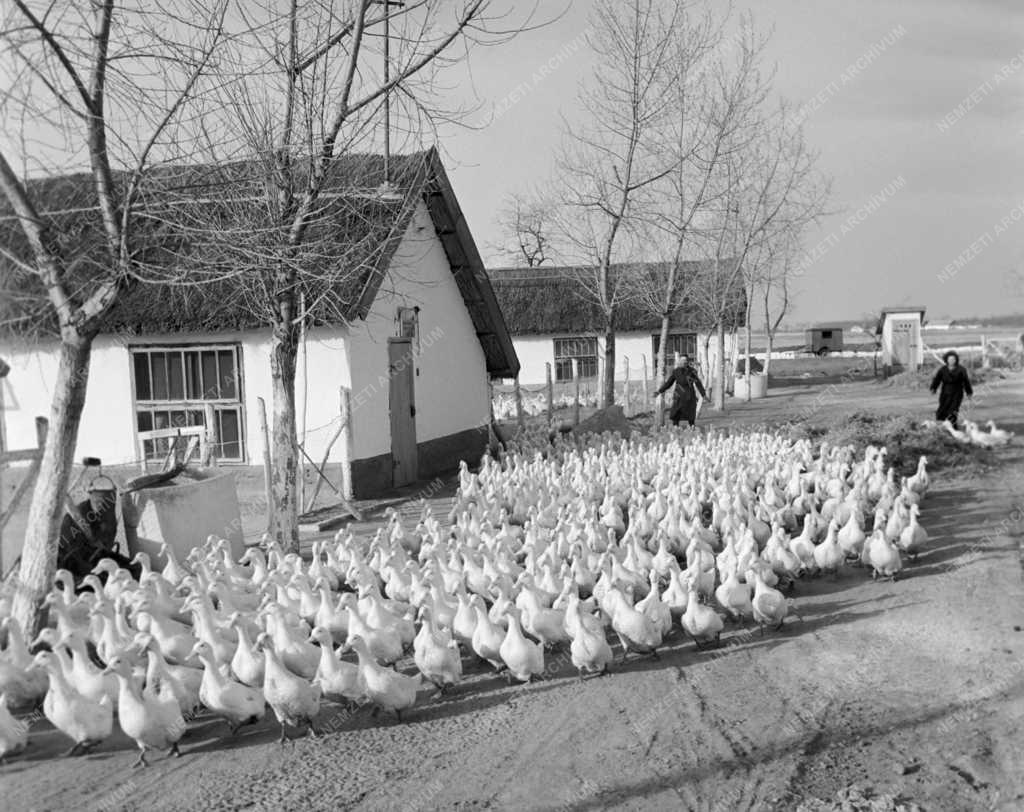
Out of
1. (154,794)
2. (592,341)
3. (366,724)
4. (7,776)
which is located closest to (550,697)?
(366,724)

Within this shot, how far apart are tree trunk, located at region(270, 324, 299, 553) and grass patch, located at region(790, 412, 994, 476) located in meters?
8.19

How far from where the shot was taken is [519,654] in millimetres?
6285

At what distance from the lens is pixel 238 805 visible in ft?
15.9

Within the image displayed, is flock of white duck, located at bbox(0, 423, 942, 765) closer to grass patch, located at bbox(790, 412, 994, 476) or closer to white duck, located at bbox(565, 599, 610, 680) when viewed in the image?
white duck, located at bbox(565, 599, 610, 680)

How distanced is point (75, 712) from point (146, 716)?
1.46 ft

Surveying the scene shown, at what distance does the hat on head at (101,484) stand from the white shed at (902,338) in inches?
1444

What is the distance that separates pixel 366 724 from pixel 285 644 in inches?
30.4

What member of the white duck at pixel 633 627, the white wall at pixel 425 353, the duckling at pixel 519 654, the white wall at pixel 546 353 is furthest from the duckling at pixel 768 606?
the white wall at pixel 546 353

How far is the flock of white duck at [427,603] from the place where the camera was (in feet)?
18.6

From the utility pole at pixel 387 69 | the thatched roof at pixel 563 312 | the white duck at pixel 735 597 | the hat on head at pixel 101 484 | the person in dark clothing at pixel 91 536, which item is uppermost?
the utility pole at pixel 387 69

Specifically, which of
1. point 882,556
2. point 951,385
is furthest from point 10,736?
point 951,385

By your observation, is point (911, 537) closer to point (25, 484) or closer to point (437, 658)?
point (437, 658)

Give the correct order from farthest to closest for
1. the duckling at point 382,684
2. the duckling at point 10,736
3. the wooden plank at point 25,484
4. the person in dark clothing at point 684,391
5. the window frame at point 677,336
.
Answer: the window frame at point 677,336
the person in dark clothing at point 684,391
the wooden plank at point 25,484
the duckling at point 382,684
the duckling at point 10,736

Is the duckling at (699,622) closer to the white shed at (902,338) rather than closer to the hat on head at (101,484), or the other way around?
the hat on head at (101,484)
